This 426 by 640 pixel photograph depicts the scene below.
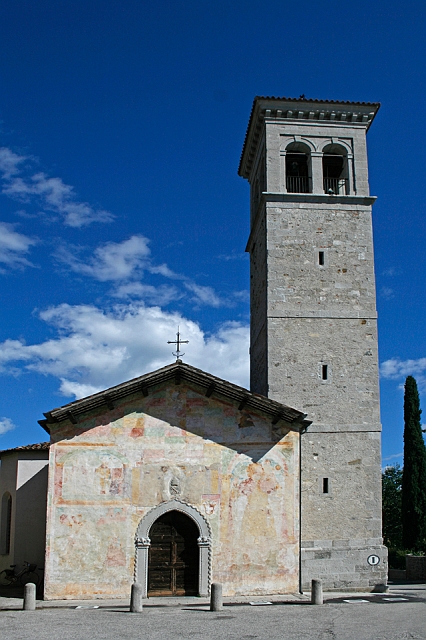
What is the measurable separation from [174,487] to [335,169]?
1306 centimetres

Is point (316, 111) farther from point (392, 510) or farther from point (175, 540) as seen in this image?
point (392, 510)

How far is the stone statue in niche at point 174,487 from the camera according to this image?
17984mm

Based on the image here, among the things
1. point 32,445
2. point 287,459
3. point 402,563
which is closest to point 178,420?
point 287,459

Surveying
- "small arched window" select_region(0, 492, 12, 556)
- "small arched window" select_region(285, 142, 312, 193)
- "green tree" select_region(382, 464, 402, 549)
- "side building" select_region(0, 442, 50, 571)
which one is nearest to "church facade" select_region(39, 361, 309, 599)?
"side building" select_region(0, 442, 50, 571)

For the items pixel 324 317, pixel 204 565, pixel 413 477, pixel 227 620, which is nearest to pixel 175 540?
pixel 204 565

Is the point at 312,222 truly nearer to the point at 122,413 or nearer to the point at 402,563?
the point at 122,413

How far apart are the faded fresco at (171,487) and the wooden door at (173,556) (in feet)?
1.68

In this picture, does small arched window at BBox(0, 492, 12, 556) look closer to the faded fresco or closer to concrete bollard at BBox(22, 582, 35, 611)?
the faded fresco

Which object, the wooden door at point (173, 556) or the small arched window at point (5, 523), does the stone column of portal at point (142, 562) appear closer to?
the wooden door at point (173, 556)

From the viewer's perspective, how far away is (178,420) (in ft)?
60.7

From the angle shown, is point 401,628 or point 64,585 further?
point 64,585

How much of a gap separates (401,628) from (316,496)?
677cm

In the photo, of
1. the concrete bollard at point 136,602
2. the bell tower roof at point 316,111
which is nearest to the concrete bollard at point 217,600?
the concrete bollard at point 136,602

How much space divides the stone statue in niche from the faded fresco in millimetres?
27
